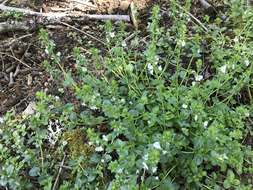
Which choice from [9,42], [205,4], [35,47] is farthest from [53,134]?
[205,4]

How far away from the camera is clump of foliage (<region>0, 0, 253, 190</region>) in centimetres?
218

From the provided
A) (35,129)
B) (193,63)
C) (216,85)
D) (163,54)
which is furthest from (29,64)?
(216,85)

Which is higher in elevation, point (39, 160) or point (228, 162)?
point (228, 162)

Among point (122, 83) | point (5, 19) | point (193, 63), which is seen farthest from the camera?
point (5, 19)

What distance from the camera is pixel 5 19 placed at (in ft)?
10.5

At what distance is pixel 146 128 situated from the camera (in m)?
2.33

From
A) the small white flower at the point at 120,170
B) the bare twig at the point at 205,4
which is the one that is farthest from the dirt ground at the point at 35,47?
the small white flower at the point at 120,170

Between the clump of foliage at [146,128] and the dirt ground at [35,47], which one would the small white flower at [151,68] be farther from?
the dirt ground at [35,47]

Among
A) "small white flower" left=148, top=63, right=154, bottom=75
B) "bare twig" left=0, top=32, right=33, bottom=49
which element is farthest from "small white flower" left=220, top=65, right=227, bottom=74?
"bare twig" left=0, top=32, right=33, bottom=49

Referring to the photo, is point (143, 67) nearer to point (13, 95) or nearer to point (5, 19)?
point (13, 95)

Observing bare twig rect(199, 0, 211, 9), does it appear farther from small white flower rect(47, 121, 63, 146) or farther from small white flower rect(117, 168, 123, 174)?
small white flower rect(117, 168, 123, 174)

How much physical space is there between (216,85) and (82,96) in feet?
2.32

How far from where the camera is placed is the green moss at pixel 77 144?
2.43 m

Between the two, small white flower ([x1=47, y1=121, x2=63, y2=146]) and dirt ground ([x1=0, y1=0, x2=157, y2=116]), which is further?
dirt ground ([x1=0, y1=0, x2=157, y2=116])
